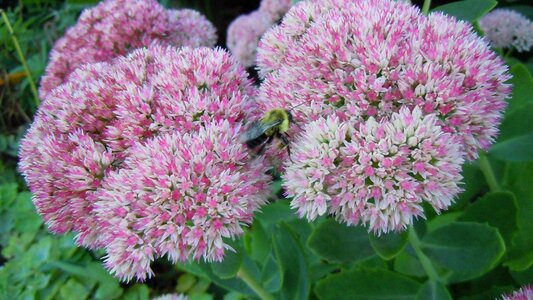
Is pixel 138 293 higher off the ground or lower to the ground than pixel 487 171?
lower

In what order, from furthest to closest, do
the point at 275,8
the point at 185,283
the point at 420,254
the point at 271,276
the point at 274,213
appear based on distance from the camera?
the point at 275,8 → the point at 185,283 → the point at 274,213 → the point at 271,276 → the point at 420,254

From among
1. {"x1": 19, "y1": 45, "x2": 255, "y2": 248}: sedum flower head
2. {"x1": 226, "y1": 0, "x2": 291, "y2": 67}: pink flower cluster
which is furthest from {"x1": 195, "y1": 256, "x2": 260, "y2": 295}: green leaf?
{"x1": 226, "y1": 0, "x2": 291, "y2": 67}: pink flower cluster

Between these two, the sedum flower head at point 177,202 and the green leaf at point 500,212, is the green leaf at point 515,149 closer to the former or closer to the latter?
the green leaf at point 500,212

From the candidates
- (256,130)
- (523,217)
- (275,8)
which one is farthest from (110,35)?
(523,217)

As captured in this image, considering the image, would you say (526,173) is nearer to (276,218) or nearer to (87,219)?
(276,218)

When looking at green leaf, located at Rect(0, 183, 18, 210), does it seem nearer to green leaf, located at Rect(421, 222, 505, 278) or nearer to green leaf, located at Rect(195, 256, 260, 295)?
green leaf, located at Rect(195, 256, 260, 295)

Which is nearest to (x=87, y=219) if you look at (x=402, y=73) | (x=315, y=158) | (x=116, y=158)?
(x=116, y=158)

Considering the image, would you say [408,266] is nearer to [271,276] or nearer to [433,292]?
[433,292]

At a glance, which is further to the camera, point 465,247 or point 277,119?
point 465,247
